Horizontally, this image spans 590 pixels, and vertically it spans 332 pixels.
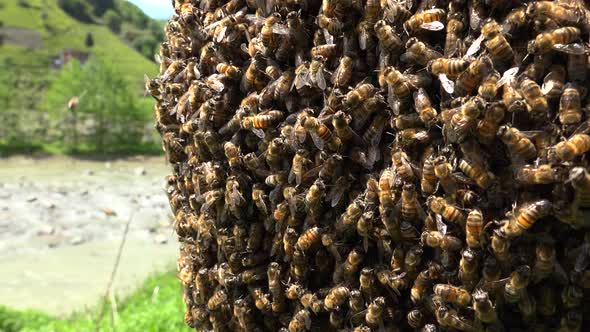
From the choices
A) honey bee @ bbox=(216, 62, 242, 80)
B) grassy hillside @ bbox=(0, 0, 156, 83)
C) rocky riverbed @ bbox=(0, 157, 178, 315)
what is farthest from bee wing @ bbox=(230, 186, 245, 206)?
grassy hillside @ bbox=(0, 0, 156, 83)

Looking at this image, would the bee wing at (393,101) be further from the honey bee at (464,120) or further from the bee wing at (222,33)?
the bee wing at (222,33)

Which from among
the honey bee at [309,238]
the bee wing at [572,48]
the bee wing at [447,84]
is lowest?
the honey bee at [309,238]

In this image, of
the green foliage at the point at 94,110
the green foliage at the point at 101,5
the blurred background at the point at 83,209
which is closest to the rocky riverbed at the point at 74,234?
the blurred background at the point at 83,209

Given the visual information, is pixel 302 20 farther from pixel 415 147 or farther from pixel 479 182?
pixel 479 182

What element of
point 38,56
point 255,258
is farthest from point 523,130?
point 38,56

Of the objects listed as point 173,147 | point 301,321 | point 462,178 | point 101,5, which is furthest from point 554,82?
point 101,5

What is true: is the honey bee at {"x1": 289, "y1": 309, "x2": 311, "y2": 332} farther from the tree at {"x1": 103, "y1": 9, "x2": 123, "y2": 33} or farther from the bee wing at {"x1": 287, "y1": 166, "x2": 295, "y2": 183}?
the tree at {"x1": 103, "y1": 9, "x2": 123, "y2": 33}
